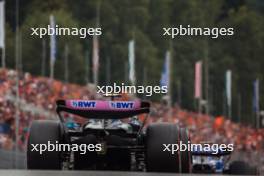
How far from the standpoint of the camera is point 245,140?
47.2m

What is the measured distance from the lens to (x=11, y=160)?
19812mm

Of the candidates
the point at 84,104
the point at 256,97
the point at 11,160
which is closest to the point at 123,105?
the point at 84,104

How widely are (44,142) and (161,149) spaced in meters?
1.28

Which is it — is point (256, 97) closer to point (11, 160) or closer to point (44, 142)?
point (11, 160)

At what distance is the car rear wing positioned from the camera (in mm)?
12703

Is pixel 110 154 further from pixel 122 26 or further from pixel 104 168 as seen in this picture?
pixel 122 26

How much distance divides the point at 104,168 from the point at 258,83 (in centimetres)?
5685

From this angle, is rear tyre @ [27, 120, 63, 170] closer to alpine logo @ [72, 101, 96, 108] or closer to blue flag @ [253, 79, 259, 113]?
alpine logo @ [72, 101, 96, 108]

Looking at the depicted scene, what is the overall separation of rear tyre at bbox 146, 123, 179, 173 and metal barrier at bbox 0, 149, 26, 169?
6.79 m

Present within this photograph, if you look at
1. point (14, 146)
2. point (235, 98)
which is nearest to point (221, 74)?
point (235, 98)

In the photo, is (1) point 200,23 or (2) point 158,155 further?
(1) point 200,23

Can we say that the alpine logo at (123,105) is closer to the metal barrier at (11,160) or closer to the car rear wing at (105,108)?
the car rear wing at (105,108)

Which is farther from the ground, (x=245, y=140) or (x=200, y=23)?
(x=200, y=23)

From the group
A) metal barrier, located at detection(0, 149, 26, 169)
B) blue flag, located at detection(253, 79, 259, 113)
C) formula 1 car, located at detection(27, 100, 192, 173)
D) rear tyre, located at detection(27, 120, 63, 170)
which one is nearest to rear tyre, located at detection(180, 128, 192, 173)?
formula 1 car, located at detection(27, 100, 192, 173)
